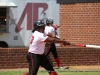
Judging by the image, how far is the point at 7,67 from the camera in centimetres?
1512

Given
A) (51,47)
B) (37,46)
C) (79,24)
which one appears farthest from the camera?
(79,24)

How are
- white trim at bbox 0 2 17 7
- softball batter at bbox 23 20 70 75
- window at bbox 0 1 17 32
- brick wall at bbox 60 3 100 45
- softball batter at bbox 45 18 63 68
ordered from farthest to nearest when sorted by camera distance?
brick wall at bbox 60 3 100 45
window at bbox 0 1 17 32
white trim at bbox 0 2 17 7
softball batter at bbox 45 18 63 68
softball batter at bbox 23 20 70 75

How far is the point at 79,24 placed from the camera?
52.9ft

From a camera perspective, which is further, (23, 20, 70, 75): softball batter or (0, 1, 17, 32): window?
(0, 1, 17, 32): window

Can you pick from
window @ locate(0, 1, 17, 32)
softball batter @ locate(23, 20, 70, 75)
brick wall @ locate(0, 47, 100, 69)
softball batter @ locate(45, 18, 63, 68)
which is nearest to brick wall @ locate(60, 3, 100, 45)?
brick wall @ locate(0, 47, 100, 69)

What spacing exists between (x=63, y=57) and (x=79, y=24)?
1.61 metres

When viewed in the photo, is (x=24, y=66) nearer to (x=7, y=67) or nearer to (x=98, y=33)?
(x=7, y=67)

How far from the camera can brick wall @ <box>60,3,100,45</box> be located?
52.7 ft

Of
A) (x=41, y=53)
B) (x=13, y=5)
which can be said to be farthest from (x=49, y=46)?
(x=41, y=53)

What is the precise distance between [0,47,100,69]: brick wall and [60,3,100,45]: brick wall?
0.72 metres

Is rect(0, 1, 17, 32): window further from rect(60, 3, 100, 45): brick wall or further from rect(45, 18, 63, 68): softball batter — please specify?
rect(45, 18, 63, 68): softball batter

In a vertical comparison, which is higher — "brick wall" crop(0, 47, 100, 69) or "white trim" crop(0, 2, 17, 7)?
"white trim" crop(0, 2, 17, 7)

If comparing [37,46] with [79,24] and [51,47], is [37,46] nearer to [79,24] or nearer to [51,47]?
[51,47]

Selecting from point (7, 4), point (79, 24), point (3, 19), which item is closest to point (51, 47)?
point (79, 24)
